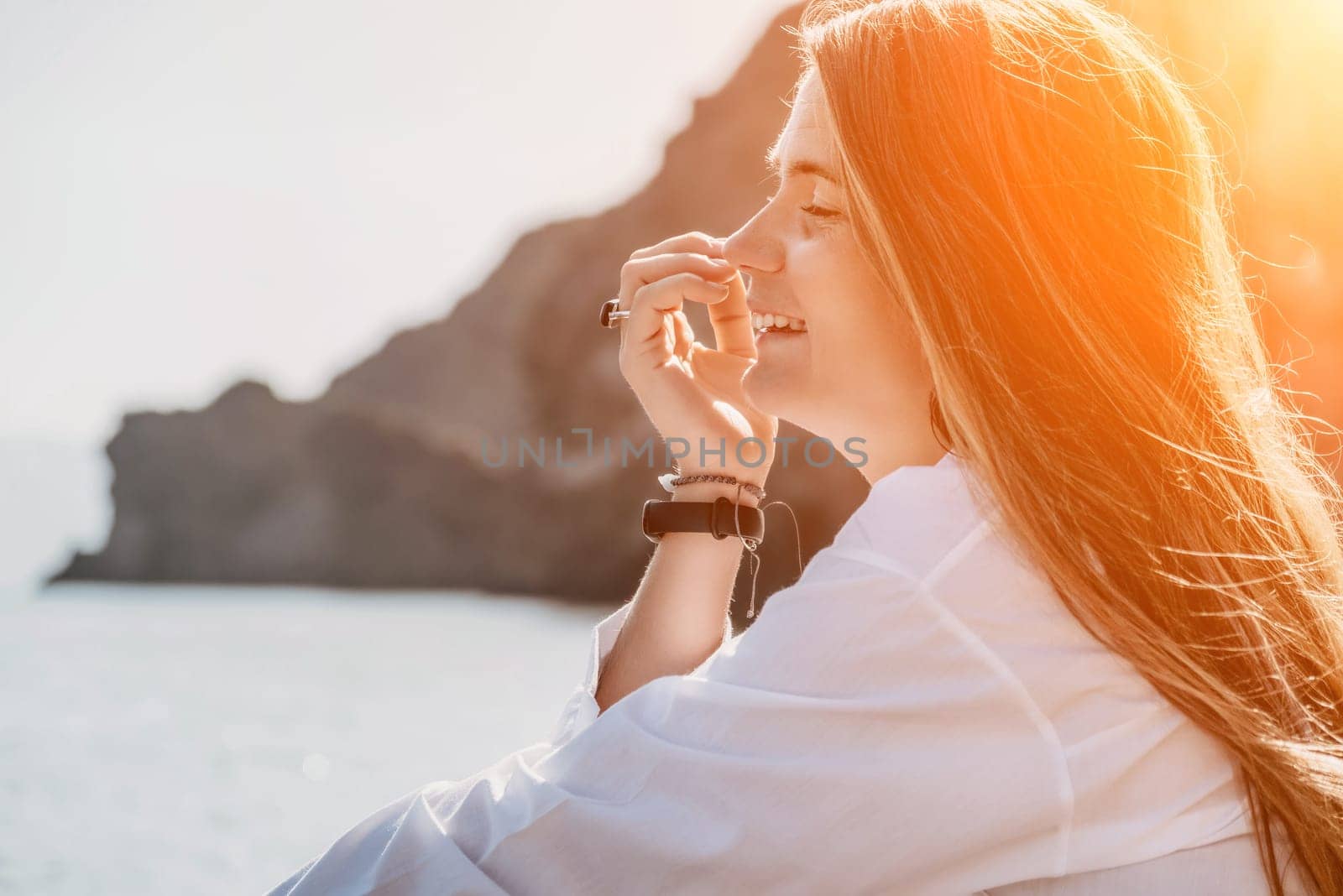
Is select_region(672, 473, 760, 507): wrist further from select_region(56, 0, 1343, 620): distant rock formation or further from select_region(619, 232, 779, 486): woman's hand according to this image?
select_region(56, 0, 1343, 620): distant rock formation

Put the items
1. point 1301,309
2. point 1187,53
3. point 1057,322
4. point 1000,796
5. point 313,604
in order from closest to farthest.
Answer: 1. point 1000,796
2. point 1057,322
3. point 1301,309
4. point 1187,53
5. point 313,604

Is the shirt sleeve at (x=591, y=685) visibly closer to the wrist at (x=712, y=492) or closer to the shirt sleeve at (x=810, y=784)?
the wrist at (x=712, y=492)

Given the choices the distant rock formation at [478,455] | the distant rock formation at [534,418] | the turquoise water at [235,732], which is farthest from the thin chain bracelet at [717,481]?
the distant rock formation at [478,455]

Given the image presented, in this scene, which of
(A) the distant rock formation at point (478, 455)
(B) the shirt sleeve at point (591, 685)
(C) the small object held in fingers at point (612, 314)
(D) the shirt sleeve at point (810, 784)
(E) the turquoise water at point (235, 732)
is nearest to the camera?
(D) the shirt sleeve at point (810, 784)

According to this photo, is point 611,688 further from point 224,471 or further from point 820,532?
point 224,471

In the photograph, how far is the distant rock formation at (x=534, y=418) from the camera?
11.0 m

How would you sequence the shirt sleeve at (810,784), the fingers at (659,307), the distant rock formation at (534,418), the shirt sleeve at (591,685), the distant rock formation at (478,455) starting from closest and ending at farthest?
the shirt sleeve at (810,784) < the shirt sleeve at (591,685) < the fingers at (659,307) < the distant rock formation at (534,418) < the distant rock formation at (478,455)

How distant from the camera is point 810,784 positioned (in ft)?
2.33

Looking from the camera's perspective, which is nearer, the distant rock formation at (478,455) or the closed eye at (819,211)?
the closed eye at (819,211)

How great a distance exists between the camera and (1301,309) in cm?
1056

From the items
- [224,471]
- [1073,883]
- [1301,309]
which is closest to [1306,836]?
[1073,883]

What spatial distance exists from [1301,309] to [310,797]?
9.83 m

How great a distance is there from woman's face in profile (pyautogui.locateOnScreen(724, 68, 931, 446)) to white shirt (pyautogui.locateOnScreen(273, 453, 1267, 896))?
27 cm

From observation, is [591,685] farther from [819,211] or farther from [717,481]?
[819,211]
